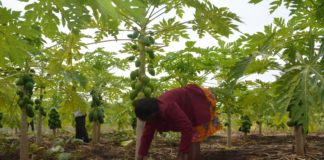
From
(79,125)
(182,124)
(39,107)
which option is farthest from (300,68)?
(79,125)

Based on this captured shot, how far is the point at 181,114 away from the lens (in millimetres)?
4242

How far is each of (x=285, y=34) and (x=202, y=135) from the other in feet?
5.91

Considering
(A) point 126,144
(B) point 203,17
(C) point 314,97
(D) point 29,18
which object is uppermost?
(B) point 203,17

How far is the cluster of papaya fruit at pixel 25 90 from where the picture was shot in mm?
5629

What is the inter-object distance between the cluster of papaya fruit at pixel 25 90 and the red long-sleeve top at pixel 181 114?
6.92 ft

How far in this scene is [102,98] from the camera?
9188mm

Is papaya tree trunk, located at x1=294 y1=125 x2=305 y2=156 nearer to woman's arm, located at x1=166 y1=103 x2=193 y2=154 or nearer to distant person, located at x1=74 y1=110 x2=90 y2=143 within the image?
woman's arm, located at x1=166 y1=103 x2=193 y2=154

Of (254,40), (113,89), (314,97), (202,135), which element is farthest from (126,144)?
(314,97)

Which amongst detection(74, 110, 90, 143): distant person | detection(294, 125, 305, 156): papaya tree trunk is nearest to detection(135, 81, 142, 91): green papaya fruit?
detection(294, 125, 305, 156): papaya tree trunk

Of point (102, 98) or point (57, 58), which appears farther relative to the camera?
point (102, 98)

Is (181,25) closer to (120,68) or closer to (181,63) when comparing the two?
(181,63)

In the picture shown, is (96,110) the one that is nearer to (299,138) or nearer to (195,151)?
(195,151)

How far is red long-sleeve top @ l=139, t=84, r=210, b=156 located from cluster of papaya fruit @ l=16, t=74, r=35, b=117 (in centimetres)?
211

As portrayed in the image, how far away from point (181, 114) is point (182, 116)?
0.08 ft
